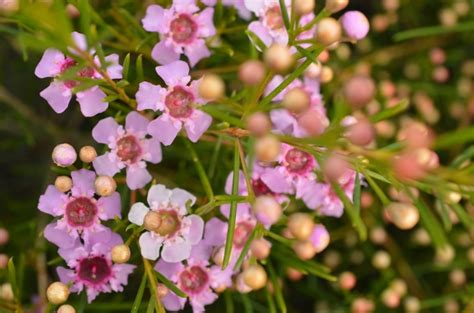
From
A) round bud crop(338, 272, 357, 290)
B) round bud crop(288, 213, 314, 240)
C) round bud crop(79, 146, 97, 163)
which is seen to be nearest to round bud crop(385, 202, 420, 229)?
round bud crop(288, 213, 314, 240)

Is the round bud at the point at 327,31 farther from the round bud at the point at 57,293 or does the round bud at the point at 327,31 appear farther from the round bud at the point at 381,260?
the round bud at the point at 381,260

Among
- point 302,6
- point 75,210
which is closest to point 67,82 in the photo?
point 75,210

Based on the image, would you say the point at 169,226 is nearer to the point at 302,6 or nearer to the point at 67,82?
the point at 67,82

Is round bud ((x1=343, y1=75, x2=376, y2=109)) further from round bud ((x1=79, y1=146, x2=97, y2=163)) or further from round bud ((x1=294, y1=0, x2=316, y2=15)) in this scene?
round bud ((x1=79, y1=146, x2=97, y2=163))

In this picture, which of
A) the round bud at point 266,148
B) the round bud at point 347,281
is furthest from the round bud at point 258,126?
the round bud at point 347,281

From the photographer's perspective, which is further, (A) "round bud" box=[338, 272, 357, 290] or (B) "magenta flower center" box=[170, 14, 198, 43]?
(A) "round bud" box=[338, 272, 357, 290]

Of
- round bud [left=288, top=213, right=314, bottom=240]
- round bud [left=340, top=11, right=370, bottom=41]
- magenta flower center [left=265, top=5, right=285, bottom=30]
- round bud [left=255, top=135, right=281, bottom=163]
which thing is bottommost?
round bud [left=288, top=213, right=314, bottom=240]

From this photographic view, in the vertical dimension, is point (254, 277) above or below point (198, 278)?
above
